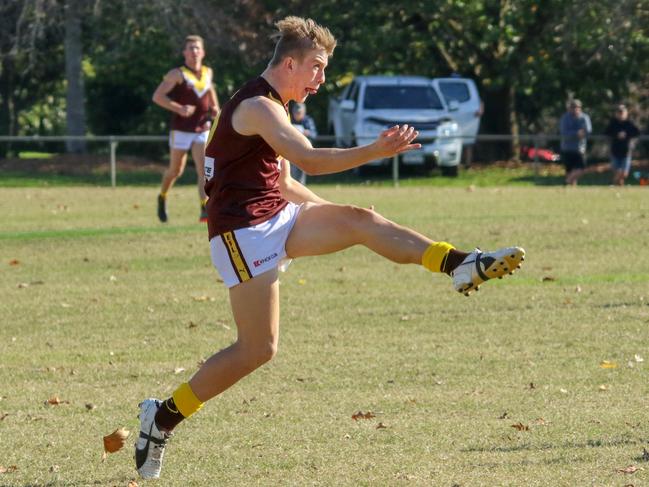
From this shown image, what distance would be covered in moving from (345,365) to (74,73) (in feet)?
95.9

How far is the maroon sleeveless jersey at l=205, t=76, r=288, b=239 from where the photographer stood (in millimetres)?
6461

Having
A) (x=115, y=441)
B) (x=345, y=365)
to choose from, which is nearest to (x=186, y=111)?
(x=345, y=365)

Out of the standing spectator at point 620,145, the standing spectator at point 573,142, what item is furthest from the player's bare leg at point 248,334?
the standing spectator at point 573,142

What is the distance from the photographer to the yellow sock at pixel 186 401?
6.65m

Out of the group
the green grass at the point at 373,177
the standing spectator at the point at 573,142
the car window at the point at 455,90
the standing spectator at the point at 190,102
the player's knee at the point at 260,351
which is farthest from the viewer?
the car window at the point at 455,90

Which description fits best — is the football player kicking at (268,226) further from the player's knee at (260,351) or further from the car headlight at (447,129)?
the car headlight at (447,129)

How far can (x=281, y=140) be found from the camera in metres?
6.27

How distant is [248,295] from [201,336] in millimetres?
4788

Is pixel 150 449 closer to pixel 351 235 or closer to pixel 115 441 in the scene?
pixel 115 441

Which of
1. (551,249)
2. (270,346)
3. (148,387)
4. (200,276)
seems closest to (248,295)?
(270,346)

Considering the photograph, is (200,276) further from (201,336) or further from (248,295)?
(248,295)

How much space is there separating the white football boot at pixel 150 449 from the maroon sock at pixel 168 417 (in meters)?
0.03

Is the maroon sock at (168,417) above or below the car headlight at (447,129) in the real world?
above

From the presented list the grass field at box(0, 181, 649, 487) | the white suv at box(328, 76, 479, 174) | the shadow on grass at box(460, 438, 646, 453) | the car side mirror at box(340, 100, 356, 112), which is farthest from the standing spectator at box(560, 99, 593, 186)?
the shadow on grass at box(460, 438, 646, 453)
